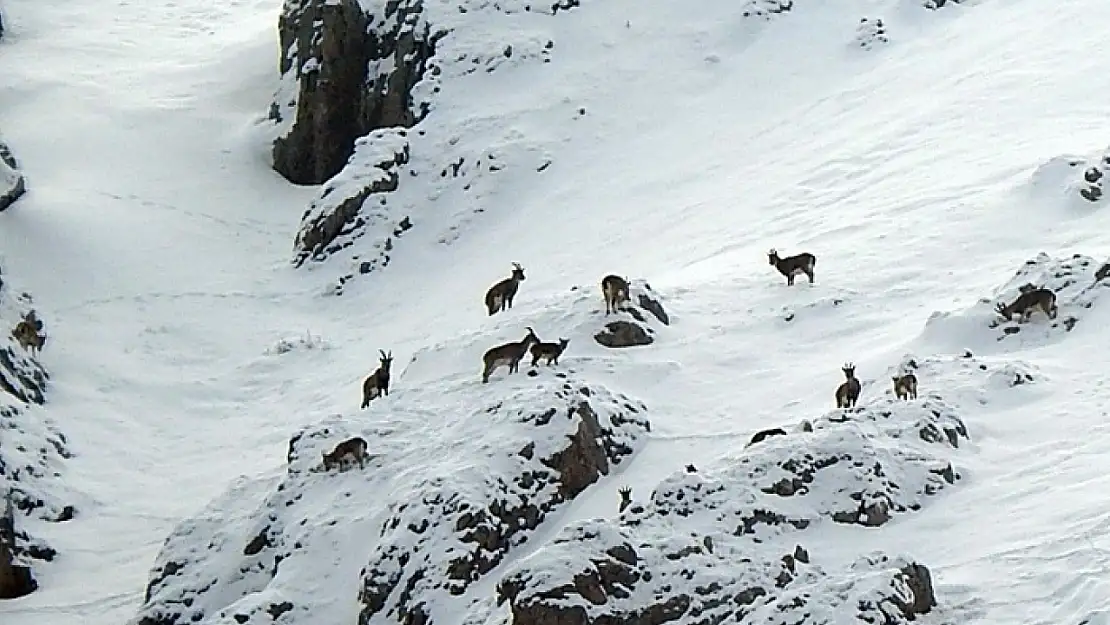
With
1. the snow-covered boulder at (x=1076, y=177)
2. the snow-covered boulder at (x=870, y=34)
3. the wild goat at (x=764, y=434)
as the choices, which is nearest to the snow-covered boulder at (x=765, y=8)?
the snow-covered boulder at (x=870, y=34)

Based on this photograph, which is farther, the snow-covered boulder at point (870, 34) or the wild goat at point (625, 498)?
the snow-covered boulder at point (870, 34)

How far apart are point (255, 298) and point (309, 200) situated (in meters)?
4.25

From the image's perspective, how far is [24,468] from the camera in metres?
17.7

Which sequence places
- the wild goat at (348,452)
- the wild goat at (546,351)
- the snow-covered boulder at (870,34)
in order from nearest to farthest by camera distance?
1. the wild goat at (348,452)
2. the wild goat at (546,351)
3. the snow-covered boulder at (870,34)

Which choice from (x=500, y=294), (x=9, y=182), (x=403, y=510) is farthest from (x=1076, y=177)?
(x=9, y=182)

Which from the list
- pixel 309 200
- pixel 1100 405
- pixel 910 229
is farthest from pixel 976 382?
pixel 309 200

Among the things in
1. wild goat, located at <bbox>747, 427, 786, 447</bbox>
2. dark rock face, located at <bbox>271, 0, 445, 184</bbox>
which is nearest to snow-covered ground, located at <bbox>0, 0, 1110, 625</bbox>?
wild goat, located at <bbox>747, 427, 786, 447</bbox>

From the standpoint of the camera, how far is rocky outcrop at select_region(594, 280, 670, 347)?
1498 cm

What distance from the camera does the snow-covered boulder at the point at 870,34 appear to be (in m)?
26.9

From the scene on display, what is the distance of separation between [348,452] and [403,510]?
141cm

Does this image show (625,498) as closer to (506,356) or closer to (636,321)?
(506,356)

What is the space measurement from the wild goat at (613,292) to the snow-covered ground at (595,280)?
167 millimetres

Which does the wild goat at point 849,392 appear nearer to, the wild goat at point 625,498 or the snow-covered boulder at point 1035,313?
the snow-covered boulder at point 1035,313

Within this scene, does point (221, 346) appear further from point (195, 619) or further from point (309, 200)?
A: point (195, 619)
